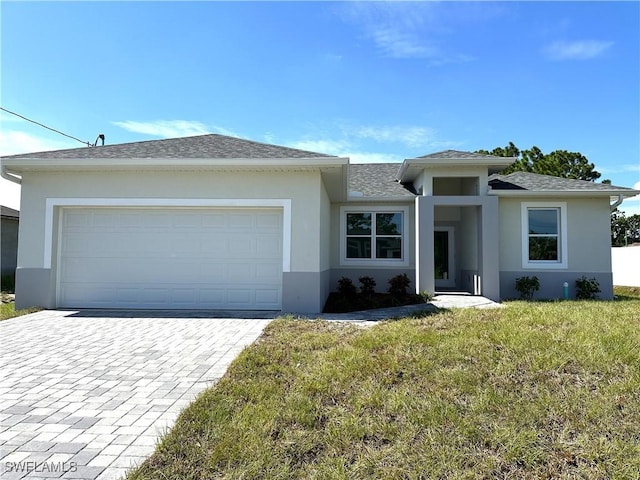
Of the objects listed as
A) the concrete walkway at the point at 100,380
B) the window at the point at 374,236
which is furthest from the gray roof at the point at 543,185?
the concrete walkway at the point at 100,380

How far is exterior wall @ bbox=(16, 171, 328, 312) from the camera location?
8.84 m

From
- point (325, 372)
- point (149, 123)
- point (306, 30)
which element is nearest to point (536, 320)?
point (325, 372)

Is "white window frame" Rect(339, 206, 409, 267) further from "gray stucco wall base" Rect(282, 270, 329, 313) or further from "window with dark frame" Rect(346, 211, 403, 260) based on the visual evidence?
"gray stucco wall base" Rect(282, 270, 329, 313)

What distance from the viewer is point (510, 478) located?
263 cm

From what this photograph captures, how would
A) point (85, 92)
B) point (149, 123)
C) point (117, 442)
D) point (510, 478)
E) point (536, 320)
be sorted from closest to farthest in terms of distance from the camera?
point (510, 478) → point (117, 442) → point (536, 320) → point (85, 92) → point (149, 123)

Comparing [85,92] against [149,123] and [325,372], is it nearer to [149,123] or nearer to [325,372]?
[149,123]

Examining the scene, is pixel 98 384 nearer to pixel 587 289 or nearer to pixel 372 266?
pixel 372 266

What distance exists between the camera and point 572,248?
11.9 meters

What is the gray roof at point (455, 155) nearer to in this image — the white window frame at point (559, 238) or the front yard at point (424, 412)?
the white window frame at point (559, 238)

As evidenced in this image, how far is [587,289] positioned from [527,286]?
1.91 m

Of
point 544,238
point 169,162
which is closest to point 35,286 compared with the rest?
point 169,162

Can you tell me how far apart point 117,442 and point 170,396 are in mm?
926

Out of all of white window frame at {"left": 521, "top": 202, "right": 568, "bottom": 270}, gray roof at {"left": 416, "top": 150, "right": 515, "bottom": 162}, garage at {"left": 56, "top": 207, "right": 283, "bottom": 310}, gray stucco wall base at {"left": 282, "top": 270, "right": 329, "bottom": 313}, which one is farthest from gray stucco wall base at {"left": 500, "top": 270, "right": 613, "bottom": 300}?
garage at {"left": 56, "top": 207, "right": 283, "bottom": 310}

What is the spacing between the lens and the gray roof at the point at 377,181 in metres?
13.0
